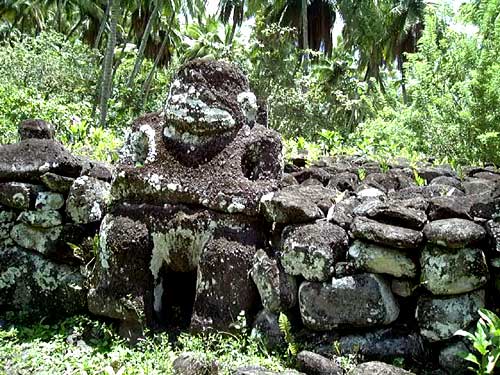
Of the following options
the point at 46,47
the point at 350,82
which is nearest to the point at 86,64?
the point at 46,47

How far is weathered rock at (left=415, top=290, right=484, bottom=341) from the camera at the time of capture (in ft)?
10.7

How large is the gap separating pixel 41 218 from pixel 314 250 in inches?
93.4

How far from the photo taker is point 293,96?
15.4 m

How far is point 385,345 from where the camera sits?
3.43m

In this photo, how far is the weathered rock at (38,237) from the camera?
4.57 metres

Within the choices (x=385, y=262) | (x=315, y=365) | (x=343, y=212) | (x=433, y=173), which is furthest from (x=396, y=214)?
(x=433, y=173)

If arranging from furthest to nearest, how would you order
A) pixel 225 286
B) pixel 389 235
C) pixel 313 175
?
pixel 313 175
pixel 225 286
pixel 389 235

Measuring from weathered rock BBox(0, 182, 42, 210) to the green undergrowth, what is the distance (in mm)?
1009

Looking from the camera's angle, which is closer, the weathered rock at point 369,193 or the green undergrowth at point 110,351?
the green undergrowth at point 110,351

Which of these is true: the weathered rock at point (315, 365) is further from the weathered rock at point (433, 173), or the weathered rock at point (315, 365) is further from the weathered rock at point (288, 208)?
the weathered rock at point (433, 173)

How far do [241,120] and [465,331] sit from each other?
215 cm

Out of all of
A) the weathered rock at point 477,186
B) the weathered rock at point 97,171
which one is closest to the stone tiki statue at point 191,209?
the weathered rock at point 97,171

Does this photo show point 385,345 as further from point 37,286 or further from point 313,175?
point 37,286

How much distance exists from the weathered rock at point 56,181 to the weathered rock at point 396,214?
2470 millimetres
